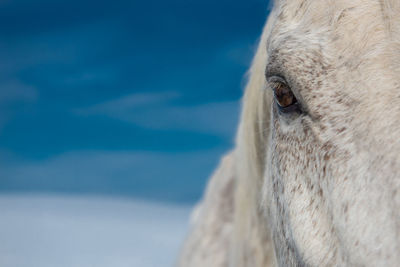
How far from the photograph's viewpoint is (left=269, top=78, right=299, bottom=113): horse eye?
1593 millimetres

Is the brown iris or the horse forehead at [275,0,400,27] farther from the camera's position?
the brown iris

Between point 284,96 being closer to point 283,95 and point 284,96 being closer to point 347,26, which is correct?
A: point 283,95

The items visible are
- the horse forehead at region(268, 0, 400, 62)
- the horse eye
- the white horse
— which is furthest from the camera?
the horse eye

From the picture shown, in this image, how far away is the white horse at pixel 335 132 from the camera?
1237 millimetres

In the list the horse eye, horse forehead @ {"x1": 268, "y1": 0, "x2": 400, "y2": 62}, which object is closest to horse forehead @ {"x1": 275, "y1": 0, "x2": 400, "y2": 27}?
horse forehead @ {"x1": 268, "y1": 0, "x2": 400, "y2": 62}

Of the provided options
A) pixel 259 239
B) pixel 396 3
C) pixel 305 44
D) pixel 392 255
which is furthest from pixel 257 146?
pixel 392 255

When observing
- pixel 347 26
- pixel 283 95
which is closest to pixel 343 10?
pixel 347 26

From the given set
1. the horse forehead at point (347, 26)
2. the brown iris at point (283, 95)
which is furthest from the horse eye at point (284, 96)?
the horse forehead at point (347, 26)

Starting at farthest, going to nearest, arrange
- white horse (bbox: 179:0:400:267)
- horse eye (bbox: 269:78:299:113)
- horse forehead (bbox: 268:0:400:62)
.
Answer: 1. horse eye (bbox: 269:78:299:113)
2. horse forehead (bbox: 268:0:400:62)
3. white horse (bbox: 179:0:400:267)

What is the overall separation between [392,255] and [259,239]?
1339 mm

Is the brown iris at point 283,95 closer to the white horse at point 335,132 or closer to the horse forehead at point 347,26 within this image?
the white horse at point 335,132

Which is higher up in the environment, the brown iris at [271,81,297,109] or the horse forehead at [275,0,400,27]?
the horse forehead at [275,0,400,27]

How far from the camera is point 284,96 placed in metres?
1.61

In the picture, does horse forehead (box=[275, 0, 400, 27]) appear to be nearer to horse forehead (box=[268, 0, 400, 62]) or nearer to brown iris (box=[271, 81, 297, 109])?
horse forehead (box=[268, 0, 400, 62])
